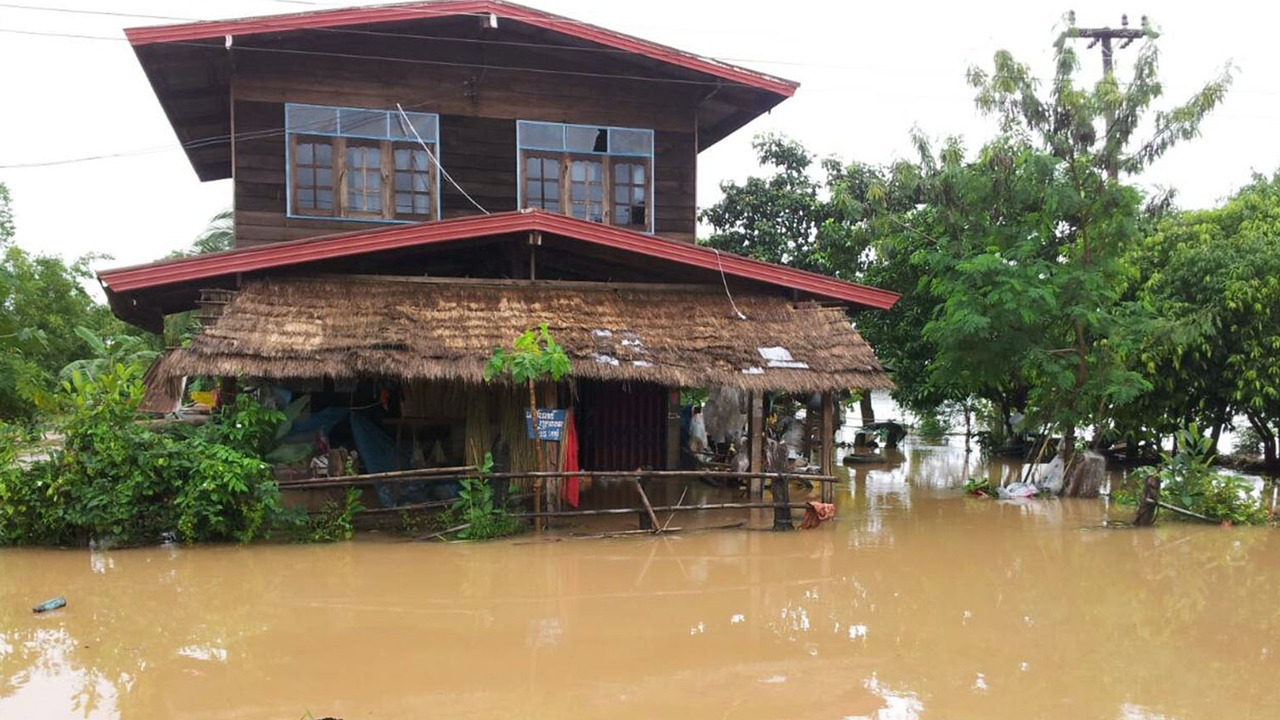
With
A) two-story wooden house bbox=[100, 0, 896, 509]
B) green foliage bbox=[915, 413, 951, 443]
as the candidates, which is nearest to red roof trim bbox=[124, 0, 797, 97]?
two-story wooden house bbox=[100, 0, 896, 509]

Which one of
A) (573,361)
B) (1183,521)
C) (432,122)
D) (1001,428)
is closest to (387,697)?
(573,361)

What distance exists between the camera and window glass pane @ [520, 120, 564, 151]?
1367 centimetres

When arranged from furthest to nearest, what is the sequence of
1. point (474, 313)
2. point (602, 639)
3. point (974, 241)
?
point (974, 241) → point (474, 313) → point (602, 639)

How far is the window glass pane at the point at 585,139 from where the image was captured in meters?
13.9

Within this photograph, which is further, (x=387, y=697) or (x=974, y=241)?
(x=974, y=241)

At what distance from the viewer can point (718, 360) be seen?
1107 cm

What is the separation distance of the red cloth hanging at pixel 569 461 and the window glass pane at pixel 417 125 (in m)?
5.01

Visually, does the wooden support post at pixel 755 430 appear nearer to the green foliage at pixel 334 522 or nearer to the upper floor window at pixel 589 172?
the upper floor window at pixel 589 172

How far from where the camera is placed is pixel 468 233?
1112 centimetres

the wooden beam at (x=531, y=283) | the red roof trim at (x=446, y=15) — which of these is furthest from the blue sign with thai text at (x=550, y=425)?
the red roof trim at (x=446, y=15)

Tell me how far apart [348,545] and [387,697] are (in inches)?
184

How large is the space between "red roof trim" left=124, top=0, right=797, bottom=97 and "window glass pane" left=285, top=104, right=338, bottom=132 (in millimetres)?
1086

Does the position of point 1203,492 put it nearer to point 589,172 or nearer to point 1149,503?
point 1149,503

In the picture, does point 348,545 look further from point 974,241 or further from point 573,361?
point 974,241
